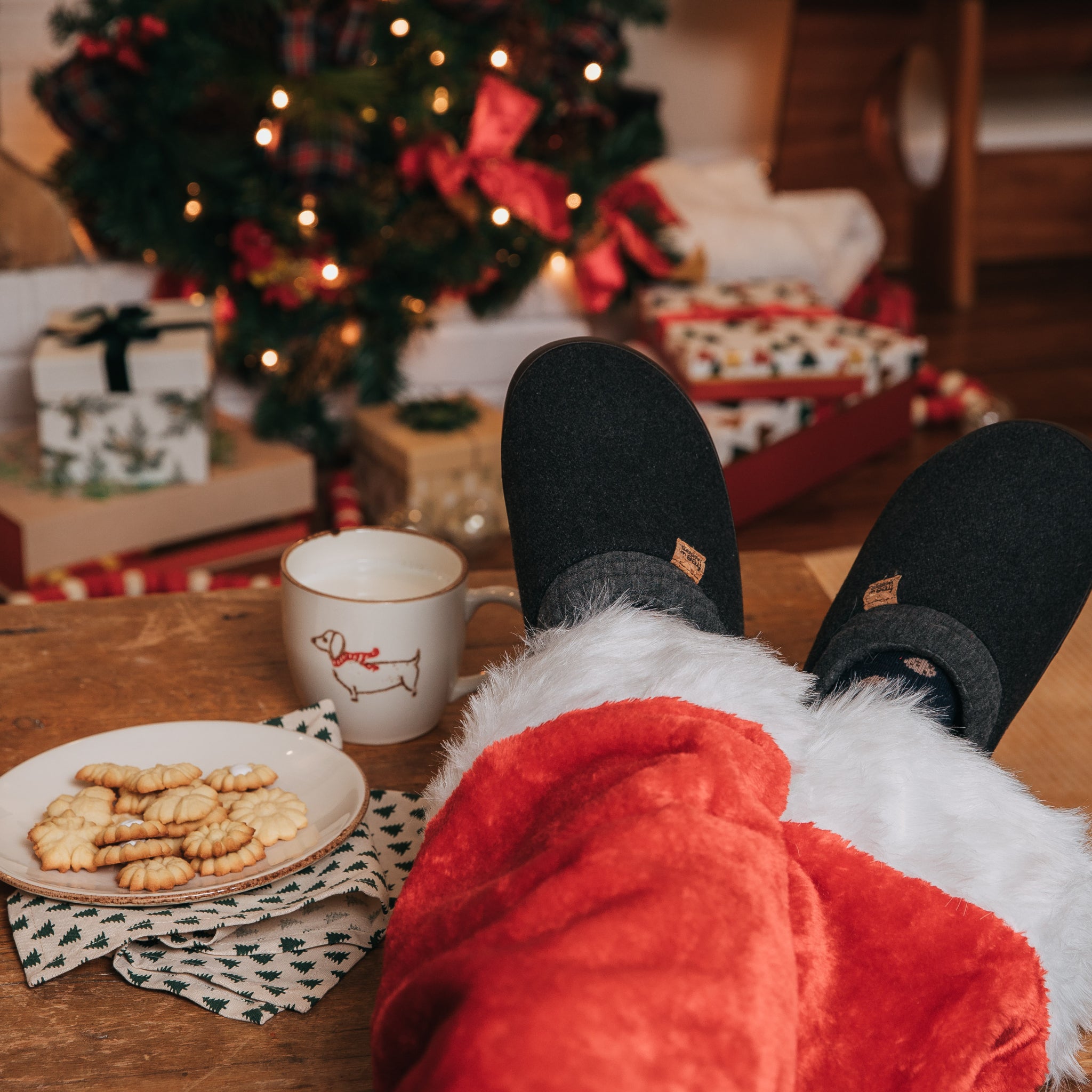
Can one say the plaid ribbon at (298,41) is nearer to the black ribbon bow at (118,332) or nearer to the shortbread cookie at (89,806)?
the black ribbon bow at (118,332)

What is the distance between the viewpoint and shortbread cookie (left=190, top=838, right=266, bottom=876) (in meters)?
0.48

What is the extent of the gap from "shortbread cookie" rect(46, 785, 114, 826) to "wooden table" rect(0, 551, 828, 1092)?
0.13 ft

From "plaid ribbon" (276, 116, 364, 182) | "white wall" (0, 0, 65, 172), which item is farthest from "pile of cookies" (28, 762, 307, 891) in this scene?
"white wall" (0, 0, 65, 172)

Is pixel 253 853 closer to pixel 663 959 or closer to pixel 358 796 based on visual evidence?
pixel 358 796

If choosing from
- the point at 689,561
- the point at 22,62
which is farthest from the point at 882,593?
the point at 22,62

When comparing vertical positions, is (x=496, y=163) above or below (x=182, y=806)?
above

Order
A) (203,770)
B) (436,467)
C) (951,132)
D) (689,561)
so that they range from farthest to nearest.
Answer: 1. (951,132)
2. (436,467)
3. (689,561)
4. (203,770)

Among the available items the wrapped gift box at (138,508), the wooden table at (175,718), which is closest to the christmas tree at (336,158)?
the wrapped gift box at (138,508)

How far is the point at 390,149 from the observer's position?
1506mm

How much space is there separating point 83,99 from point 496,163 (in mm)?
497

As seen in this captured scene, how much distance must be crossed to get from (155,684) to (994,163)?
8.76 feet

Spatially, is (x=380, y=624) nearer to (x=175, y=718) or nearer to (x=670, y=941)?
(x=175, y=718)

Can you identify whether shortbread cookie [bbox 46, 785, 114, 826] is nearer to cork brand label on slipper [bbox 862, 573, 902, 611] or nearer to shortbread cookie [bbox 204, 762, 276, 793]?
shortbread cookie [bbox 204, 762, 276, 793]

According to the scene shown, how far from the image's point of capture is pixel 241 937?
0.48 metres
